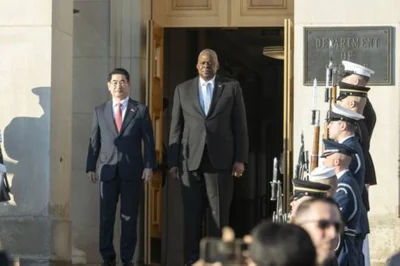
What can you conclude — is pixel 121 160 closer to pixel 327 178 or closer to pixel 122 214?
pixel 122 214

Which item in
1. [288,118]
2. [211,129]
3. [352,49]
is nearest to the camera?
[211,129]

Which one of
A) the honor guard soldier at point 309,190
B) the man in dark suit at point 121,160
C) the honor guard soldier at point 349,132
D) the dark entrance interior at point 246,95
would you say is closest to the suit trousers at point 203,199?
the man in dark suit at point 121,160

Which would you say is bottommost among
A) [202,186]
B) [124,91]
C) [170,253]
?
[170,253]

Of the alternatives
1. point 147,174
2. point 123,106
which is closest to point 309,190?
point 147,174

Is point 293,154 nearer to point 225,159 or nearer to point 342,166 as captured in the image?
point 225,159

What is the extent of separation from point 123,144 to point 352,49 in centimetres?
235

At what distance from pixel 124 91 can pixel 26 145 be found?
103 cm

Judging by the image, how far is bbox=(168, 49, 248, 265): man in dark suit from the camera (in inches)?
472

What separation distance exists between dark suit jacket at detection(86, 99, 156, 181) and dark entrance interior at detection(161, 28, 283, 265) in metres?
3.19

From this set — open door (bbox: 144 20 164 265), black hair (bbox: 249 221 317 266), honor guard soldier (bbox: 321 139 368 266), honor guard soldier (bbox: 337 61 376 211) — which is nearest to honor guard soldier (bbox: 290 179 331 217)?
honor guard soldier (bbox: 321 139 368 266)

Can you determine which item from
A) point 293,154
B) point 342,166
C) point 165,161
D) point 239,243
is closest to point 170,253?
point 165,161

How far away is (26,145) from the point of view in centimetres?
1234

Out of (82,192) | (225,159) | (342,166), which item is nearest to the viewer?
(342,166)

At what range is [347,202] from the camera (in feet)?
27.6
